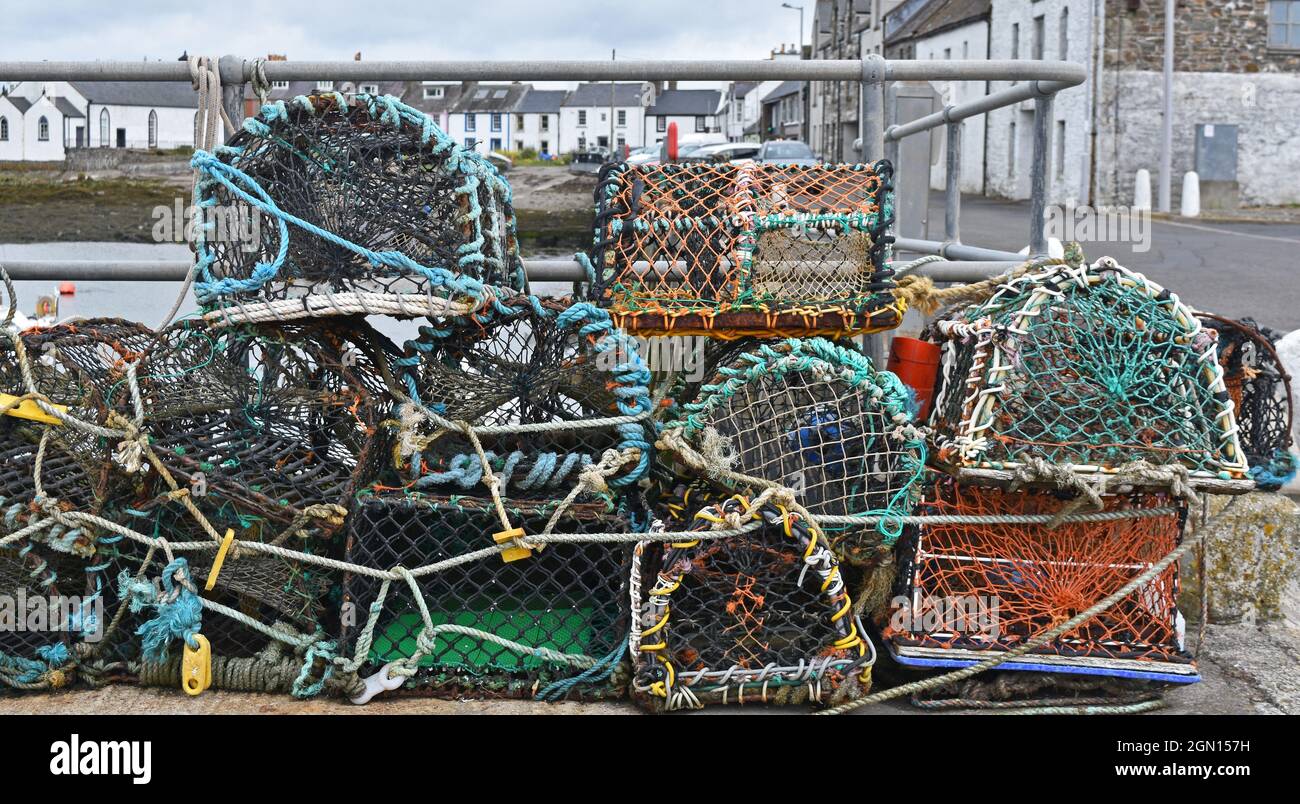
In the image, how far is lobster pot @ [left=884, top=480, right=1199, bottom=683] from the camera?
2.80 meters

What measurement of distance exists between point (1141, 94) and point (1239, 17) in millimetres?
2205

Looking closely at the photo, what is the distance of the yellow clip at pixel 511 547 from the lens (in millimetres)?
2727

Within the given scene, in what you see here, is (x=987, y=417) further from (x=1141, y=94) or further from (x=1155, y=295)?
(x=1141, y=94)

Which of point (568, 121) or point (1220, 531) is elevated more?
point (568, 121)

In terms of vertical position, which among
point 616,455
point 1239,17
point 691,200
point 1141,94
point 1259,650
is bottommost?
point 1259,650

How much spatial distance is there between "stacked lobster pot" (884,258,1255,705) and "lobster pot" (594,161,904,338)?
37 centimetres

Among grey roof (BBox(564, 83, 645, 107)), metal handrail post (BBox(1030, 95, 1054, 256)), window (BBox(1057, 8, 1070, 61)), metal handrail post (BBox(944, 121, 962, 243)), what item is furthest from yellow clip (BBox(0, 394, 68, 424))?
grey roof (BBox(564, 83, 645, 107))

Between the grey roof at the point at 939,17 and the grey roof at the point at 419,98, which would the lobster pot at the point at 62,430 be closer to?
the grey roof at the point at 419,98

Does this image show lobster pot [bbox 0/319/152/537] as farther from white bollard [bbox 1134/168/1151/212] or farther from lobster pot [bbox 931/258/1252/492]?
white bollard [bbox 1134/168/1151/212]

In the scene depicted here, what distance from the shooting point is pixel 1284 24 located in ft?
76.0

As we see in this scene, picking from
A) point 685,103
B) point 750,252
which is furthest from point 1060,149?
point 685,103

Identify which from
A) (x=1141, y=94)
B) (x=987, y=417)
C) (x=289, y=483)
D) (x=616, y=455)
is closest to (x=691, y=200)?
(x=616, y=455)

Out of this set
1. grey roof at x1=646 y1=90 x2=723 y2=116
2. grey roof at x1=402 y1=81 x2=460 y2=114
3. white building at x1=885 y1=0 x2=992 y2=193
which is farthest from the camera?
grey roof at x1=646 y1=90 x2=723 y2=116

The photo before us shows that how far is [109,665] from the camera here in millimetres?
2838
